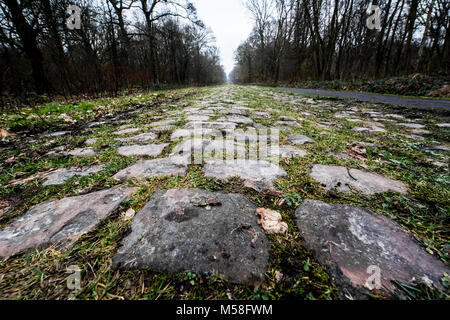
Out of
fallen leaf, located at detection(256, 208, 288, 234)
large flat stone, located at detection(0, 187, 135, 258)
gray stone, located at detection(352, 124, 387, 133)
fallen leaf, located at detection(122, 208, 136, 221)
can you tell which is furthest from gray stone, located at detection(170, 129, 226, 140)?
gray stone, located at detection(352, 124, 387, 133)

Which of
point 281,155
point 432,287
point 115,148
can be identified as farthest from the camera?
point 115,148

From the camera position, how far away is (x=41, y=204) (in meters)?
0.95

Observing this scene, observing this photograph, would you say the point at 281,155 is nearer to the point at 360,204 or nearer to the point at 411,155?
the point at 360,204

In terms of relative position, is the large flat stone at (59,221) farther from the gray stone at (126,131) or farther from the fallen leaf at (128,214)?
the gray stone at (126,131)

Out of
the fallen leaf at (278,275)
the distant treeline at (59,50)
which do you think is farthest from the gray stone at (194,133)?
the distant treeline at (59,50)

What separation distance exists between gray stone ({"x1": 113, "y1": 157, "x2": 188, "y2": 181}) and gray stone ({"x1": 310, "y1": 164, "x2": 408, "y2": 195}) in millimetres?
910

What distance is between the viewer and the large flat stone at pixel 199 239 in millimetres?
601

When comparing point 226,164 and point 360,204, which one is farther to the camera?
point 226,164

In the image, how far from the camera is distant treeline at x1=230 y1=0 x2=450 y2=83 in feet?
37.3

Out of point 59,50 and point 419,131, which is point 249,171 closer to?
→ point 419,131

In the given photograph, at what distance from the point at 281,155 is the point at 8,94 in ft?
26.6

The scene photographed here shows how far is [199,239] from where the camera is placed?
69cm

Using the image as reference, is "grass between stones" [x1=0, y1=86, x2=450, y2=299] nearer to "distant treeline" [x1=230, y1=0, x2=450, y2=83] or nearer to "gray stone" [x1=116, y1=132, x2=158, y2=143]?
"gray stone" [x1=116, y1=132, x2=158, y2=143]

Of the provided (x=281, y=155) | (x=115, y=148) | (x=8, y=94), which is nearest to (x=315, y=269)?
(x=281, y=155)
